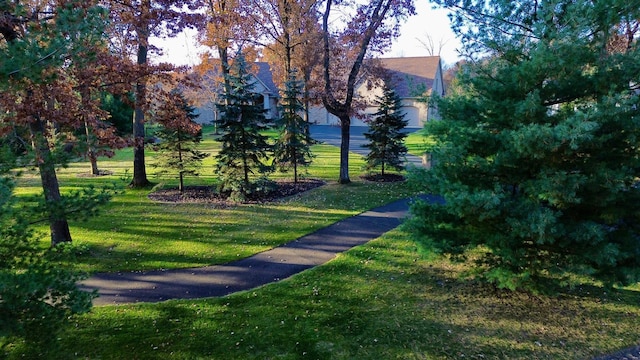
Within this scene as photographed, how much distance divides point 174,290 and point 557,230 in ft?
18.1

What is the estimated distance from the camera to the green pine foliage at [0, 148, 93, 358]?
3.15 meters

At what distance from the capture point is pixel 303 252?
7910mm

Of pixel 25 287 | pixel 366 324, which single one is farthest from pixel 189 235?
pixel 25 287

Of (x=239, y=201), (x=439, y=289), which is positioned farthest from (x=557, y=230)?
(x=239, y=201)

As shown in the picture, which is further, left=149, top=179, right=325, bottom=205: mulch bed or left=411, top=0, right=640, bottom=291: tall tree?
left=149, top=179, right=325, bottom=205: mulch bed

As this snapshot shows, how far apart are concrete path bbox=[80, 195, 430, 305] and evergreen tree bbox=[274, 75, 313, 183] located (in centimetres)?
645

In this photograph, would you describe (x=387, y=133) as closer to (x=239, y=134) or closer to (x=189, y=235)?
(x=239, y=134)

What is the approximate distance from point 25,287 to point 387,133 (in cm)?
1364

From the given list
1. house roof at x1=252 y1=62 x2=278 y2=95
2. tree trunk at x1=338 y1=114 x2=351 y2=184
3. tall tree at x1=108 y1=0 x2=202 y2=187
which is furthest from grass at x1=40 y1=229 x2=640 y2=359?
house roof at x1=252 y1=62 x2=278 y2=95

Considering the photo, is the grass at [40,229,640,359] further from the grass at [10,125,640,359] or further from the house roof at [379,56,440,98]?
the house roof at [379,56,440,98]

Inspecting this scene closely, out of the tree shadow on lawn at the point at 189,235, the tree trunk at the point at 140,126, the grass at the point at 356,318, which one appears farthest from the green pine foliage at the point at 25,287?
the tree trunk at the point at 140,126

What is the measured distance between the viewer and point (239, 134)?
39.5 ft

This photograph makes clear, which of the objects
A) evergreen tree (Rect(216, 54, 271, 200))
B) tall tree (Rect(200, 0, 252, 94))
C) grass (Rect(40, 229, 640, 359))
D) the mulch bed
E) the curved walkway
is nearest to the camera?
grass (Rect(40, 229, 640, 359))

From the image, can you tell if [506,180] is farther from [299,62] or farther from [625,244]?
[299,62]
